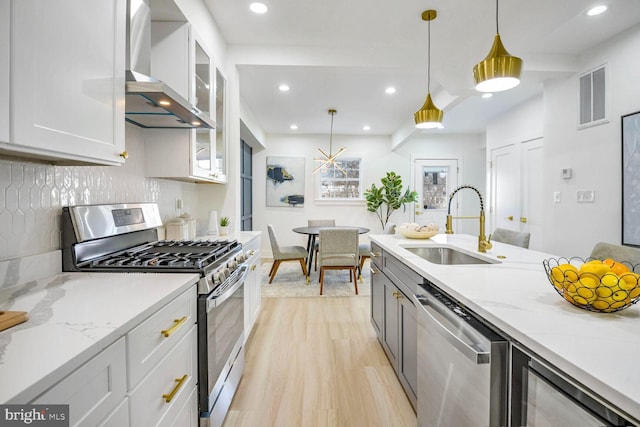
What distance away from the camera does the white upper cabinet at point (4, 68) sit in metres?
0.79

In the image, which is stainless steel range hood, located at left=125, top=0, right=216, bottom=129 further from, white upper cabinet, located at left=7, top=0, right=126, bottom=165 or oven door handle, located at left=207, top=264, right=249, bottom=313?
oven door handle, located at left=207, top=264, right=249, bottom=313

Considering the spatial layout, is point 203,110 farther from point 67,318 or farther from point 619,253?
point 619,253

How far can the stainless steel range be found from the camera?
54.3 inches

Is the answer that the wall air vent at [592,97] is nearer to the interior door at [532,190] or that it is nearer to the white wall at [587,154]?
the white wall at [587,154]

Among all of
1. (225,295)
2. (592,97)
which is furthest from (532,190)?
(225,295)

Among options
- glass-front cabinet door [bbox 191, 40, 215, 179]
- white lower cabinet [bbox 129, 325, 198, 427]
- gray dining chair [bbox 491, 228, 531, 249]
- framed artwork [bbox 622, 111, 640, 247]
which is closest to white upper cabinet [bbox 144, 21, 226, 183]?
glass-front cabinet door [bbox 191, 40, 215, 179]

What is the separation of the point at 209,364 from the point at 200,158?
4.63ft

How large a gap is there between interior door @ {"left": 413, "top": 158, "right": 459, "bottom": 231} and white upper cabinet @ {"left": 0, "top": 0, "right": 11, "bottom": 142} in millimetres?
6678

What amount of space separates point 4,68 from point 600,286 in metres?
1.70

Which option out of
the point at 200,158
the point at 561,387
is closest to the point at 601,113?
the point at 561,387

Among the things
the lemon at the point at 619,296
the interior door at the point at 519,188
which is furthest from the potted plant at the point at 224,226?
the interior door at the point at 519,188

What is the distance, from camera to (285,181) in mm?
6676

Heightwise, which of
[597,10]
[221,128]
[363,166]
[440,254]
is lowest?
[440,254]

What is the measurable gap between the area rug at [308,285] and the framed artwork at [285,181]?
1.84 metres
